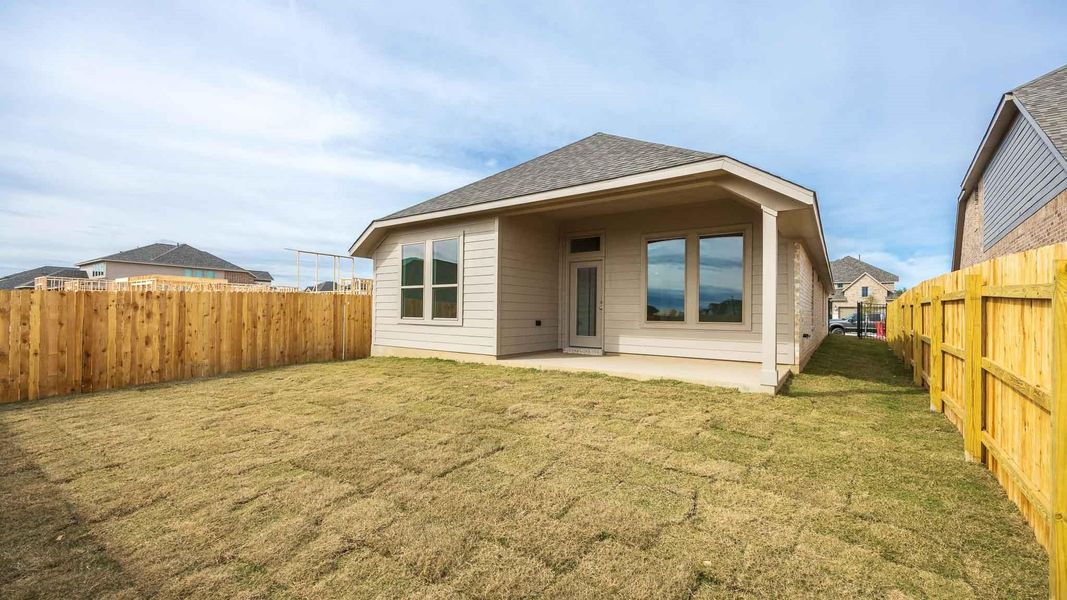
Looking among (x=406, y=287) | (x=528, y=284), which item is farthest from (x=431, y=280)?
(x=528, y=284)

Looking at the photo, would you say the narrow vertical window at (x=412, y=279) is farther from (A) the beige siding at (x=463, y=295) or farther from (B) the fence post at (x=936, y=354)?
(B) the fence post at (x=936, y=354)

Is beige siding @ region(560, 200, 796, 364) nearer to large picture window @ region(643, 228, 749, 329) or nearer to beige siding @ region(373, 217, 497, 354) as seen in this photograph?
large picture window @ region(643, 228, 749, 329)

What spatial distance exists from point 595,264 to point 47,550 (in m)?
7.99

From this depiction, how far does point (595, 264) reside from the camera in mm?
8930

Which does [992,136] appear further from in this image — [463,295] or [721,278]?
[463,295]

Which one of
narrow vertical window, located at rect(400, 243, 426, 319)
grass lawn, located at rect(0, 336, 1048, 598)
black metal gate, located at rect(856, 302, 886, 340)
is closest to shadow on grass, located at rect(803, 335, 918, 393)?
grass lawn, located at rect(0, 336, 1048, 598)

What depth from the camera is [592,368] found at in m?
6.77

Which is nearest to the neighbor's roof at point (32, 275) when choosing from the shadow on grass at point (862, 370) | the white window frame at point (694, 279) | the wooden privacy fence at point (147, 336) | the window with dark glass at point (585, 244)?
the wooden privacy fence at point (147, 336)

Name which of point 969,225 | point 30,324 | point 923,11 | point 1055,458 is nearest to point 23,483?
point 30,324

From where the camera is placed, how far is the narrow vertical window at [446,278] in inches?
338

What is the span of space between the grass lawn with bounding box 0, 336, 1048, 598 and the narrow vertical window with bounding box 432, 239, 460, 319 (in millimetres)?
4101

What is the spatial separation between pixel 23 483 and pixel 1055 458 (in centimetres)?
554

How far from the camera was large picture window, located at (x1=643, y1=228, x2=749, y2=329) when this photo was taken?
7461mm

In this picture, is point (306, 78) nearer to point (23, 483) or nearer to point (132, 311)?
point (132, 311)
